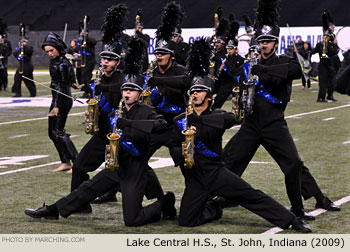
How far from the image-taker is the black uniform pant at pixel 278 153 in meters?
8.66

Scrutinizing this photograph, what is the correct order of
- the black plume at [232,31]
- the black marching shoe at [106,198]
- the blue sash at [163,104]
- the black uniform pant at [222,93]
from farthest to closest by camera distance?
the black plume at [232,31]
the black uniform pant at [222,93]
the blue sash at [163,104]
the black marching shoe at [106,198]

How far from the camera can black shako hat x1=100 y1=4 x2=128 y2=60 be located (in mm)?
9578

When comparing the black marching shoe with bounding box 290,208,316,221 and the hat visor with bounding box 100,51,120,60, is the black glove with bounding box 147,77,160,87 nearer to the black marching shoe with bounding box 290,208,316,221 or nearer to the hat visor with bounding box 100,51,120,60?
the hat visor with bounding box 100,51,120,60

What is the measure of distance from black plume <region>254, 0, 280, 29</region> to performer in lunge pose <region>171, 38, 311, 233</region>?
1.02 meters

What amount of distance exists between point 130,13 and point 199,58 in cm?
3347

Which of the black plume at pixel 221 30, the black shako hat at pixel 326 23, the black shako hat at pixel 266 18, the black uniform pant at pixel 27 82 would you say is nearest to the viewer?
the black shako hat at pixel 266 18

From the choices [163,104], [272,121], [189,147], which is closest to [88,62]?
[163,104]

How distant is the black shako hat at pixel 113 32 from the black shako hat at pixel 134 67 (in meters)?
0.43

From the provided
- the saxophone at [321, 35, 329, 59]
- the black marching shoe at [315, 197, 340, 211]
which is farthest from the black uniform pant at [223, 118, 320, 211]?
the saxophone at [321, 35, 329, 59]

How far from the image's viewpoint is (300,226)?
8148 millimetres

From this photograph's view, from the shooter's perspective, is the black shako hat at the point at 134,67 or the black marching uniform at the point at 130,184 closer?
the black marching uniform at the point at 130,184

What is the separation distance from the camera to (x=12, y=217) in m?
9.06

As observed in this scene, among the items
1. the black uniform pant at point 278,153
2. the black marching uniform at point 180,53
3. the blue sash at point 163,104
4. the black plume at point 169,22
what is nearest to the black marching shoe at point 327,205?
the black uniform pant at point 278,153

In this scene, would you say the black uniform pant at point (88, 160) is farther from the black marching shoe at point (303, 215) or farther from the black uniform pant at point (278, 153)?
the black marching shoe at point (303, 215)
